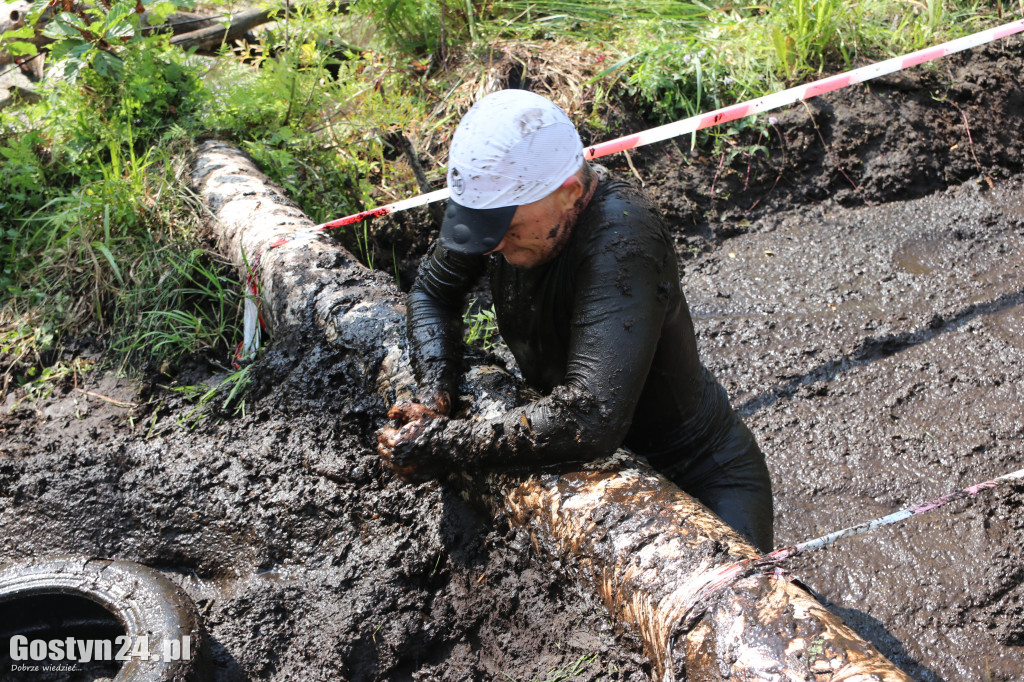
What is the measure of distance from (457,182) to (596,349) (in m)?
0.58

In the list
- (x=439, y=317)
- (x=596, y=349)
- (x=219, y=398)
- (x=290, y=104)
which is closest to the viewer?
(x=596, y=349)

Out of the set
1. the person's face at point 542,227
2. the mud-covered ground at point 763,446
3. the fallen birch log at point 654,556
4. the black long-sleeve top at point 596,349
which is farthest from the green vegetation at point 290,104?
the person's face at point 542,227

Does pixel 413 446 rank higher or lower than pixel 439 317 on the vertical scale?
lower

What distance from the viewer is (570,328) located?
216cm

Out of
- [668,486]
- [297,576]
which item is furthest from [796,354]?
[297,576]

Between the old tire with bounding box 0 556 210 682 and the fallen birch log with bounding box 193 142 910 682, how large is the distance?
96 cm

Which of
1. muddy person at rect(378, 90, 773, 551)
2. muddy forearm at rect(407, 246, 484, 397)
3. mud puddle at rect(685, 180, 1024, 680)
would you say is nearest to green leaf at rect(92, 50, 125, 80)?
muddy forearm at rect(407, 246, 484, 397)

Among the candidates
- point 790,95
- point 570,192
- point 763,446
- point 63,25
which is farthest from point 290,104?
point 763,446

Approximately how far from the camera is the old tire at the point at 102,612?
218cm

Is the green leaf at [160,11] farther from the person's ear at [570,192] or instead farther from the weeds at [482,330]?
the person's ear at [570,192]

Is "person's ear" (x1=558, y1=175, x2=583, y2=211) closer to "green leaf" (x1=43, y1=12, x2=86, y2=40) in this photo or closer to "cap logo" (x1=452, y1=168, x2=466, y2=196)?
"cap logo" (x1=452, y1=168, x2=466, y2=196)

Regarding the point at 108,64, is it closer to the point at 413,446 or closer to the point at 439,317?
the point at 439,317

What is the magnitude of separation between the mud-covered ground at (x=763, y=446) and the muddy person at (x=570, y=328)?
14.9 inches

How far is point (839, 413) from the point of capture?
139 inches
